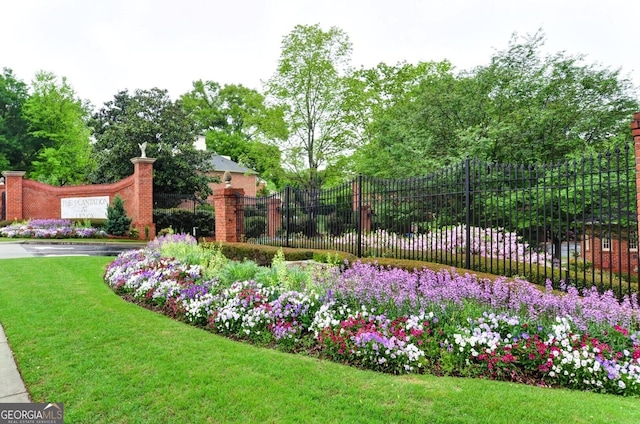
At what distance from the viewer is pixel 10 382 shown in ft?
10.7

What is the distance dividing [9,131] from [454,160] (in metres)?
40.1

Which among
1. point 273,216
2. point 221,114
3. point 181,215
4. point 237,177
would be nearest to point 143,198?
point 181,215

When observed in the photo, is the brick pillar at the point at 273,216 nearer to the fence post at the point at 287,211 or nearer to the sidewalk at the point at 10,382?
the fence post at the point at 287,211

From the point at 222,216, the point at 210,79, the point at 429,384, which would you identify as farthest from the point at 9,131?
the point at 429,384

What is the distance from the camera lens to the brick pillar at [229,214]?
35.7 feet

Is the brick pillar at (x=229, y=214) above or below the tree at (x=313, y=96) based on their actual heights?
below

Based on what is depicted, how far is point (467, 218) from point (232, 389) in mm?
4768

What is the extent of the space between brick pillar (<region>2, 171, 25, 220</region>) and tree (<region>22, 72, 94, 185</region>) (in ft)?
38.4

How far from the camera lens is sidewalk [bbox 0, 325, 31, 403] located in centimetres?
299

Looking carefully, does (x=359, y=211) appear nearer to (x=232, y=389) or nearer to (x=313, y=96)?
(x=232, y=389)

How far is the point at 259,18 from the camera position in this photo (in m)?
9.51

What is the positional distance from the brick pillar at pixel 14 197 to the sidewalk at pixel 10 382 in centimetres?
2182

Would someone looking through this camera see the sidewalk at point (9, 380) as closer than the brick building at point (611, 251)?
Yes

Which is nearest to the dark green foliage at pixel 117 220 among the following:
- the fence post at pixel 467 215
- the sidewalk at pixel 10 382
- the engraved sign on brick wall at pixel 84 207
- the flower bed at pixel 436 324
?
the engraved sign on brick wall at pixel 84 207
